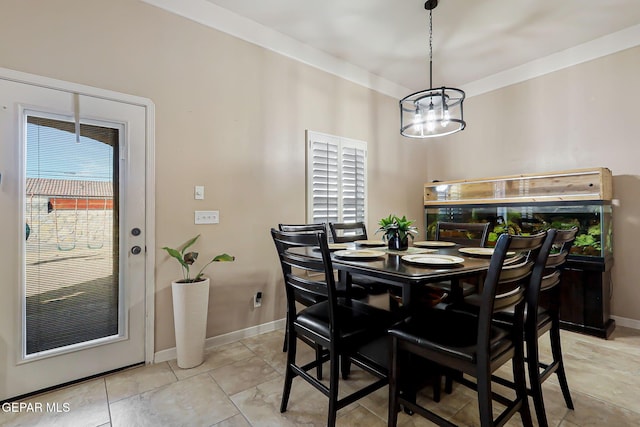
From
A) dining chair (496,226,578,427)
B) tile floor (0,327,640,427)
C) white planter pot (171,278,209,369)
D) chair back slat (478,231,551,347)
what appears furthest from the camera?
white planter pot (171,278,209,369)

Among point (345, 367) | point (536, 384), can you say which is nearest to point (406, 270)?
point (536, 384)

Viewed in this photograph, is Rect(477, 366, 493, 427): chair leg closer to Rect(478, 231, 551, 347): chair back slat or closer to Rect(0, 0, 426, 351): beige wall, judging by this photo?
Rect(478, 231, 551, 347): chair back slat

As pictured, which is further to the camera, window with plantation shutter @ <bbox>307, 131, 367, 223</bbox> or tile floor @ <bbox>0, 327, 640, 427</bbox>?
window with plantation shutter @ <bbox>307, 131, 367, 223</bbox>

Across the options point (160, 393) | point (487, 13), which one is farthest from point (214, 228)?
point (487, 13)

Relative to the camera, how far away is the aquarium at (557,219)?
2773 mm

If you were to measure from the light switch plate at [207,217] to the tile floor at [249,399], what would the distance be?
1100 millimetres

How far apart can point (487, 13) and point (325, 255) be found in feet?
9.27

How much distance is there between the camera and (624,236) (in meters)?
2.98

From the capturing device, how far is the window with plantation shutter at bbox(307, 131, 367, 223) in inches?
127

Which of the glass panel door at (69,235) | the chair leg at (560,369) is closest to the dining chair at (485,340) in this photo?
the chair leg at (560,369)

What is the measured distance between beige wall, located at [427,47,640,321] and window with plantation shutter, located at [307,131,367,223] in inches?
68.3

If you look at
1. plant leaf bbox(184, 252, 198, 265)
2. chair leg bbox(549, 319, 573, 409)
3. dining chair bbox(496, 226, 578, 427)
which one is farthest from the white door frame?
chair leg bbox(549, 319, 573, 409)

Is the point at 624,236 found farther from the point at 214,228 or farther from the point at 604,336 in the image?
the point at 214,228

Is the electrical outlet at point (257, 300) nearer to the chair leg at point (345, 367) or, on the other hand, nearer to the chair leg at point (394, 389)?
the chair leg at point (345, 367)
